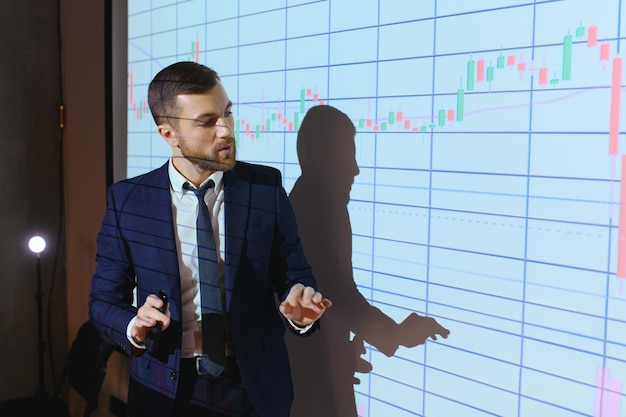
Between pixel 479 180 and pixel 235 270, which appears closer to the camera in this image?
pixel 479 180

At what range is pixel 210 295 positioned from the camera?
157 centimetres

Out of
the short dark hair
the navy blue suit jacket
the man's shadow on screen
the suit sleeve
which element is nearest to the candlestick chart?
the man's shadow on screen

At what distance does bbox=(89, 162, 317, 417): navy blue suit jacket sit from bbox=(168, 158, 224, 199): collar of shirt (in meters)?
0.02

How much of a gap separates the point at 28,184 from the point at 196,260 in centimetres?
175

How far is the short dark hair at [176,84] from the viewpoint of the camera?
5.00 feet

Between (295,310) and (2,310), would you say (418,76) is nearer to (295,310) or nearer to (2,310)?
(295,310)

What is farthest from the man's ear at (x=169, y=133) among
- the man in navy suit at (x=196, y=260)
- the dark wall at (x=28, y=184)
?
the dark wall at (x=28, y=184)

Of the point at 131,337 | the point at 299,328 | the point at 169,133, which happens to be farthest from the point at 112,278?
the point at 299,328

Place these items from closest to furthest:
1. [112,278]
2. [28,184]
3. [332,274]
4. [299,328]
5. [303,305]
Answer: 1. [303,305]
2. [299,328]
3. [112,278]
4. [332,274]
5. [28,184]

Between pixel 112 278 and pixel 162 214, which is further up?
pixel 162 214

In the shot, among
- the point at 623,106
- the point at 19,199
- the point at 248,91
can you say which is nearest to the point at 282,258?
the point at 248,91

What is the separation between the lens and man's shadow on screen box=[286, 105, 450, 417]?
170 centimetres

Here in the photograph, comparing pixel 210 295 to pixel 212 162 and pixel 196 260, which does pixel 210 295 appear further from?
pixel 212 162

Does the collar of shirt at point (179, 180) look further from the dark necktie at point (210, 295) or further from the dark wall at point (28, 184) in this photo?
the dark wall at point (28, 184)
